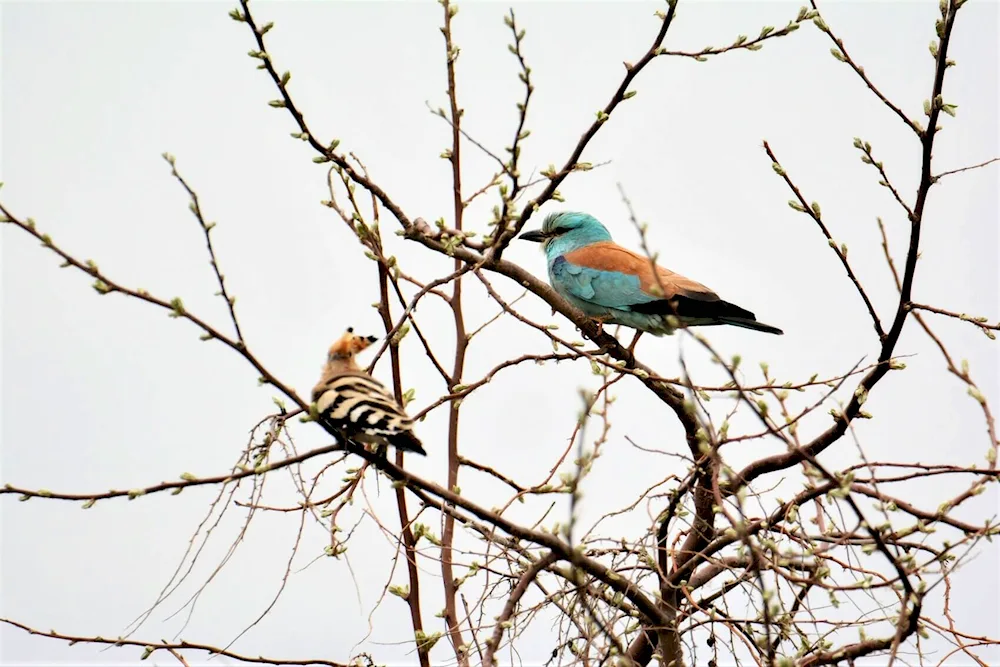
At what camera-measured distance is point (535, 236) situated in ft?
23.0

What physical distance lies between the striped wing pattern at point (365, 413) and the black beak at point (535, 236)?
385 centimetres

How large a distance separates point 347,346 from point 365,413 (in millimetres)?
767

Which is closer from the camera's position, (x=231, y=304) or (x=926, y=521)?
(x=231, y=304)

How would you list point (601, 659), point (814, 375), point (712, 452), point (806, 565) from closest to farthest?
point (712, 452)
point (601, 659)
point (806, 565)
point (814, 375)

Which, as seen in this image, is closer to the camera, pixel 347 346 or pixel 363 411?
pixel 363 411

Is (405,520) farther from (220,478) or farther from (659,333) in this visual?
(659,333)

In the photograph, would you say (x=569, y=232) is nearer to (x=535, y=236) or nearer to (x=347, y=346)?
(x=535, y=236)

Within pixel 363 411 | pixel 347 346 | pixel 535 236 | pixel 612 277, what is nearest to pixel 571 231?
pixel 535 236

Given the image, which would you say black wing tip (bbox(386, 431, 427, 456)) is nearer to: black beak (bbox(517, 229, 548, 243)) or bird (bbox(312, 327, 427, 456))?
bird (bbox(312, 327, 427, 456))

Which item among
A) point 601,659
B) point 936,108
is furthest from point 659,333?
point 601,659

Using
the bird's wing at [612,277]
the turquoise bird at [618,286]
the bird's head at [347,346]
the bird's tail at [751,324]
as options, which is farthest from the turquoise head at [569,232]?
the bird's head at [347,346]

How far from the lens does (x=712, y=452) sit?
8.63 feet

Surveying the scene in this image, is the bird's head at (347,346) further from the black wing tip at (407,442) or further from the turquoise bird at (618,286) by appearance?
the turquoise bird at (618,286)

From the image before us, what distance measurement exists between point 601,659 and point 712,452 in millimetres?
771
